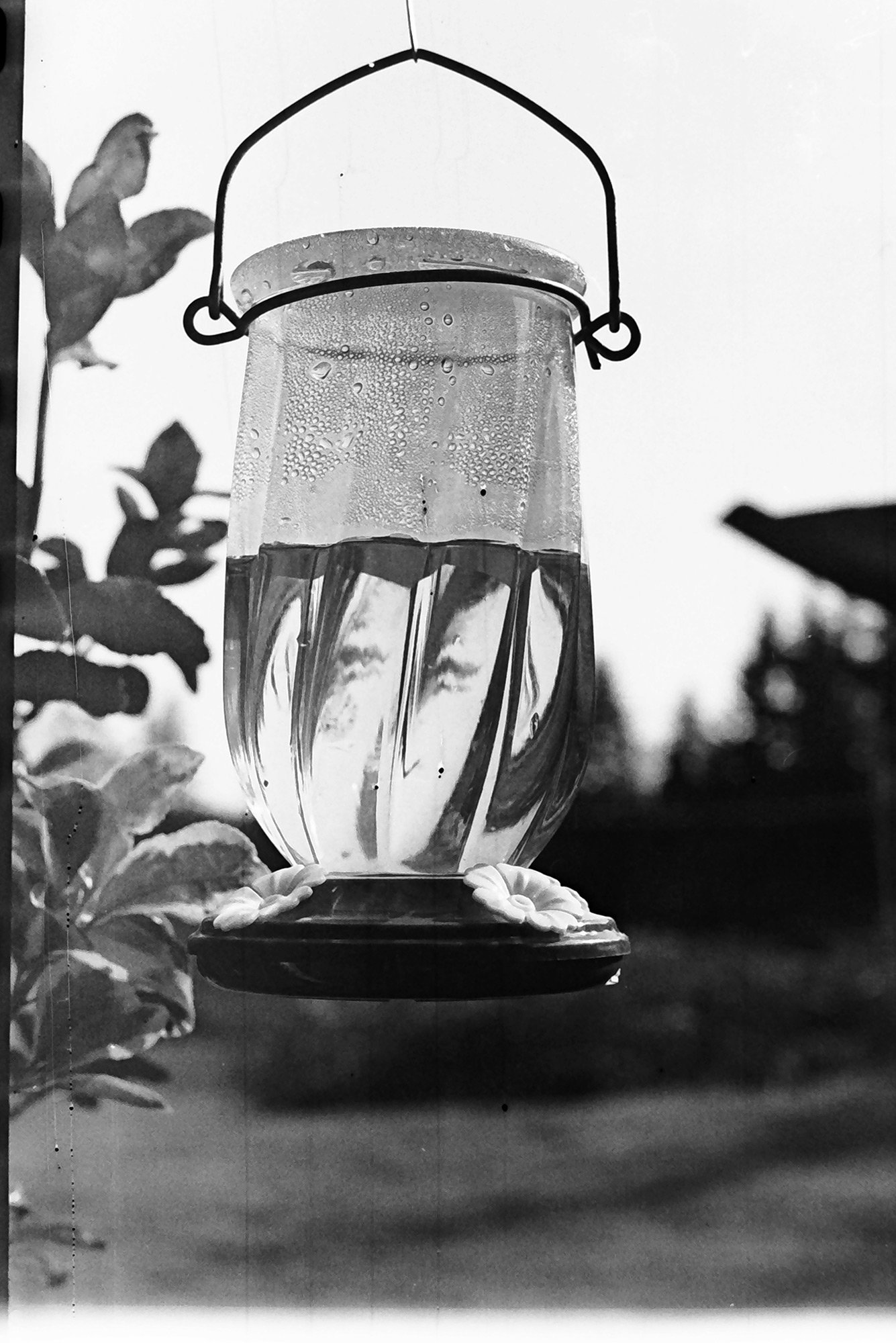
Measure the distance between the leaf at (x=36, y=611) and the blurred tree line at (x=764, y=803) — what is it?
1.54 feet

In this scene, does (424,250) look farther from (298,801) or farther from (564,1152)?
(564,1152)

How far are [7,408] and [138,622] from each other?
160mm

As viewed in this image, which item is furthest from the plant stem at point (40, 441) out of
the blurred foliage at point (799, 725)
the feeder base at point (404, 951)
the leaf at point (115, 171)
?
the blurred foliage at point (799, 725)

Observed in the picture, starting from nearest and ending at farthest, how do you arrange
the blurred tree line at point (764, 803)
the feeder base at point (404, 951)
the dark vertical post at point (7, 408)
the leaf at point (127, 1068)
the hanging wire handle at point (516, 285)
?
the feeder base at point (404, 951) < the hanging wire handle at point (516, 285) < the dark vertical post at point (7, 408) < the leaf at point (127, 1068) < the blurred tree line at point (764, 803)

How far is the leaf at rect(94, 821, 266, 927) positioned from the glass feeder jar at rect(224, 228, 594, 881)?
0.94 ft

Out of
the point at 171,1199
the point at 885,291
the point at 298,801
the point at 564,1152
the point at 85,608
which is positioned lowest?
the point at 564,1152

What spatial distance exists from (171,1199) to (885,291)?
0.95 metres

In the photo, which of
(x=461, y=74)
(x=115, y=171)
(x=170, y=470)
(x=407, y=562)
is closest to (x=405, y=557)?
(x=407, y=562)

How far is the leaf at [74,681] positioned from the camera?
0.84m

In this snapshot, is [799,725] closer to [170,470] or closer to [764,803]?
[764,803]

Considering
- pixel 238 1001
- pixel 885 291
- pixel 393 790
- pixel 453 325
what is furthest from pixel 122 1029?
pixel 885 291

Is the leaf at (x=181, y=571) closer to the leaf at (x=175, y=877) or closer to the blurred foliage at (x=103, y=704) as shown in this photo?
the blurred foliage at (x=103, y=704)

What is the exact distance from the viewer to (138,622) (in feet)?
2.68

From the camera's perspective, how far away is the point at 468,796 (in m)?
0.54
